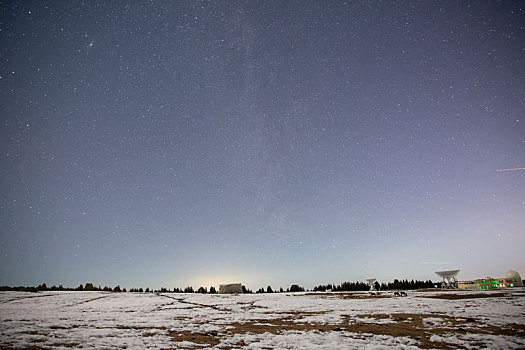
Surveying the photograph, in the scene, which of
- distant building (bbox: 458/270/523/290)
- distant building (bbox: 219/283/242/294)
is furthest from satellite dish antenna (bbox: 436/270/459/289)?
distant building (bbox: 219/283/242/294)

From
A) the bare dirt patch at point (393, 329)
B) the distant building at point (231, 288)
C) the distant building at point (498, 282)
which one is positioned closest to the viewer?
the bare dirt patch at point (393, 329)

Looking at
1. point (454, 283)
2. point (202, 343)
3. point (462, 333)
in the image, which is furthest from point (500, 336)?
point (454, 283)

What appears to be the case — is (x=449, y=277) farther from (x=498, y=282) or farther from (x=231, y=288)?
(x=231, y=288)

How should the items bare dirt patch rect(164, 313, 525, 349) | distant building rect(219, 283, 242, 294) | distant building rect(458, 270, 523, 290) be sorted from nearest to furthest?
bare dirt patch rect(164, 313, 525, 349) < distant building rect(219, 283, 242, 294) < distant building rect(458, 270, 523, 290)

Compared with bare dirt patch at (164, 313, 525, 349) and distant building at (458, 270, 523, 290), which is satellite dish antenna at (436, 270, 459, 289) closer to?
distant building at (458, 270, 523, 290)

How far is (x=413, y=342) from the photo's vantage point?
814cm

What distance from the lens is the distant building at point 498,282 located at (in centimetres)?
6009

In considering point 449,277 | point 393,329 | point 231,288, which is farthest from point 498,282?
point 393,329

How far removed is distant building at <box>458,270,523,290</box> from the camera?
60094 mm

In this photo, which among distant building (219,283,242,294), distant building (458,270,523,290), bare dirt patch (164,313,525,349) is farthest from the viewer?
distant building (458,270,523,290)

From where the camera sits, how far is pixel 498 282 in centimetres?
6075

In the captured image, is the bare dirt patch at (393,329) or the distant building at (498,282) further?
the distant building at (498,282)

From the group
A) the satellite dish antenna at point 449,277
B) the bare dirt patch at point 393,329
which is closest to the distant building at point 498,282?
the satellite dish antenna at point 449,277

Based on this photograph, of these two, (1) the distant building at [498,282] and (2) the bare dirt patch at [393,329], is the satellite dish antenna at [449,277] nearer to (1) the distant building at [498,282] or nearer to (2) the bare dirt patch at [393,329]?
(1) the distant building at [498,282]
